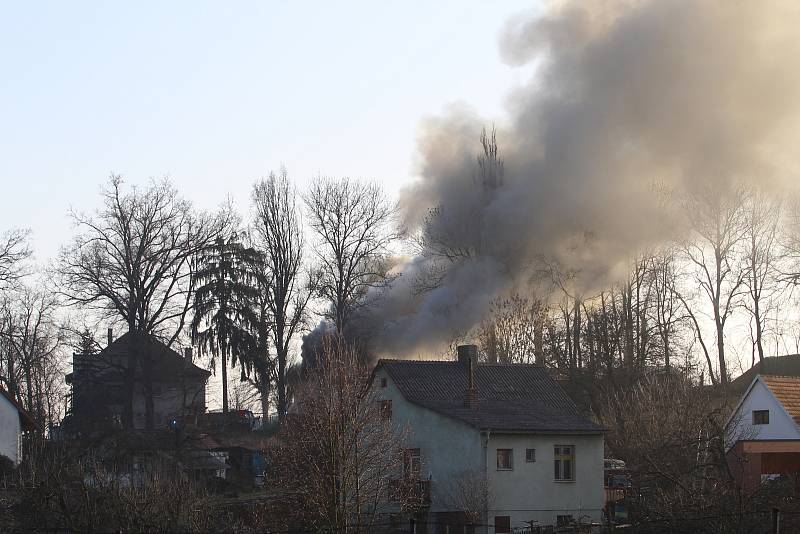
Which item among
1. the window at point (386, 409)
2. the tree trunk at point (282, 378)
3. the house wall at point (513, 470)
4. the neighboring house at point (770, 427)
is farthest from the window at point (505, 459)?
the tree trunk at point (282, 378)

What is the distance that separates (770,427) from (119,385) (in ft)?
105

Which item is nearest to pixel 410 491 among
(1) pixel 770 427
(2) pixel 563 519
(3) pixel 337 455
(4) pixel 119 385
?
(3) pixel 337 455

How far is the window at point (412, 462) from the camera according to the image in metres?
34.8

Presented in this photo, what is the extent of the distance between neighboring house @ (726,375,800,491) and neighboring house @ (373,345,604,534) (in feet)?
18.7

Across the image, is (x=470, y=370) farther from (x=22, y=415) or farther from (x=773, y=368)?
(x=773, y=368)

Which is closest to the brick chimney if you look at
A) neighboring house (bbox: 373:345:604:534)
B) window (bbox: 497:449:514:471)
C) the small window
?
neighboring house (bbox: 373:345:604:534)

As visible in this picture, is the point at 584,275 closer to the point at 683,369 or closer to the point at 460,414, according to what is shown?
the point at 683,369

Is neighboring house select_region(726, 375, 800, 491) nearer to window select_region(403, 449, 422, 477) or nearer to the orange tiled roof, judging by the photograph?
the orange tiled roof

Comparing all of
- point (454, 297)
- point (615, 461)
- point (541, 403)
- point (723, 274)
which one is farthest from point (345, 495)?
point (723, 274)

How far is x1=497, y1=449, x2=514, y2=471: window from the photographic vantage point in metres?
36.9

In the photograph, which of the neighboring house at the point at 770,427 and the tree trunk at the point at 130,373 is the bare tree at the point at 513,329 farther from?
the tree trunk at the point at 130,373

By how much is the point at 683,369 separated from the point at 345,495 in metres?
28.5

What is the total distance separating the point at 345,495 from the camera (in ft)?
89.7

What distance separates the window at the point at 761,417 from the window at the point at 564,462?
7.81 metres
